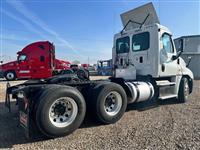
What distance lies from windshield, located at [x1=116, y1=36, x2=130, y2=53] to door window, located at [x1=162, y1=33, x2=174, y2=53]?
3.98ft

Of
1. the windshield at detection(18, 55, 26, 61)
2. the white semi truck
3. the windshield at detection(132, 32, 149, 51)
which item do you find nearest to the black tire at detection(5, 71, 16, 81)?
the windshield at detection(18, 55, 26, 61)

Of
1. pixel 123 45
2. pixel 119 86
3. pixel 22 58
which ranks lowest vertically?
pixel 119 86

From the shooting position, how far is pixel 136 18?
7.40 metres

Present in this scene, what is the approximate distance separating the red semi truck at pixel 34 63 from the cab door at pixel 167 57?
1252 centimetres

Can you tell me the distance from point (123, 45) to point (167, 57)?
1.61 m

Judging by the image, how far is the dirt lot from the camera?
3.64m

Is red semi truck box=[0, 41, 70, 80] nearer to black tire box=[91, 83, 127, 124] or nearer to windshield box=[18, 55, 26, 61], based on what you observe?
windshield box=[18, 55, 26, 61]

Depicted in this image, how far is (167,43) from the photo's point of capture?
6855mm

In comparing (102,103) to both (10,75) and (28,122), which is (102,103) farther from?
(10,75)

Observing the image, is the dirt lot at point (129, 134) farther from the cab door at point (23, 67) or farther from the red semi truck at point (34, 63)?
the cab door at point (23, 67)

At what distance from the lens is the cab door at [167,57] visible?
6.58 metres

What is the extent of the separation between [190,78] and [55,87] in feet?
19.8

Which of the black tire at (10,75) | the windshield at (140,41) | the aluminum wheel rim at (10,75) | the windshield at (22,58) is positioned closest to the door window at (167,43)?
the windshield at (140,41)

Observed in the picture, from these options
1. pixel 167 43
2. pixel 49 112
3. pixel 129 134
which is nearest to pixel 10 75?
pixel 167 43
